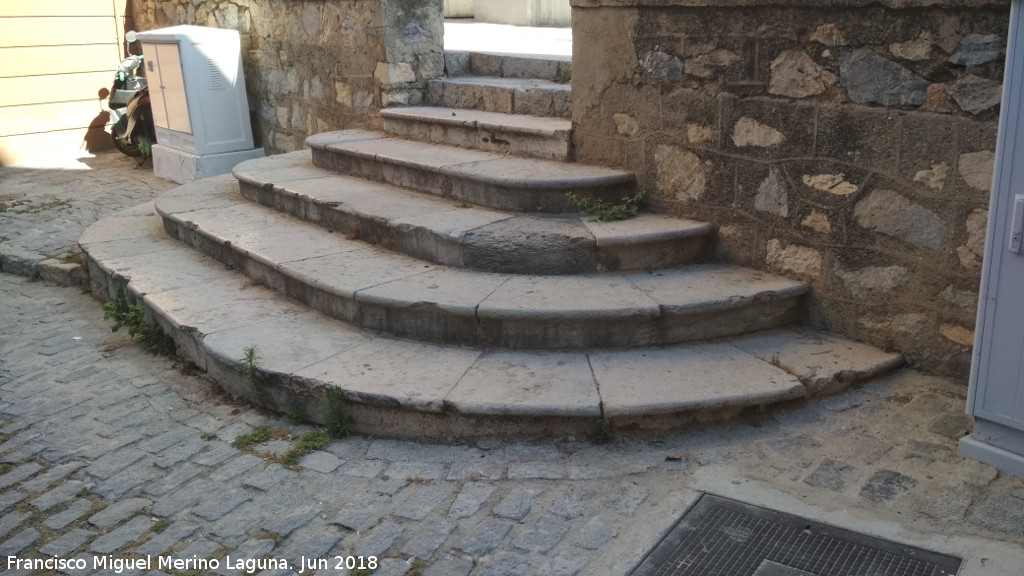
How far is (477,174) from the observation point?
4.43 m

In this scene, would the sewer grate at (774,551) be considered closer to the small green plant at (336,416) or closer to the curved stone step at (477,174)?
the small green plant at (336,416)

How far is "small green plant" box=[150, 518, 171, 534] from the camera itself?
9.18 ft

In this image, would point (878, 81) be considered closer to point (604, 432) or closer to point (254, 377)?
point (604, 432)

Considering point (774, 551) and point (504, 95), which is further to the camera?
point (504, 95)

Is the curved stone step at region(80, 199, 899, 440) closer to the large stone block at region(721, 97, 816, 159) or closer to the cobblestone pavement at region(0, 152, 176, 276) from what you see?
the large stone block at region(721, 97, 816, 159)

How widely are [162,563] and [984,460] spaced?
259 cm

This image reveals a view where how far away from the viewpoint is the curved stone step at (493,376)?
3166 mm

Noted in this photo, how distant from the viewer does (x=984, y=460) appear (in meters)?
2.79

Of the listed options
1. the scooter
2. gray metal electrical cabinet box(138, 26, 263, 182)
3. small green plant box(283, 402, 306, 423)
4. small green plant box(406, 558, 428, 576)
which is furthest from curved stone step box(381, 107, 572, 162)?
the scooter

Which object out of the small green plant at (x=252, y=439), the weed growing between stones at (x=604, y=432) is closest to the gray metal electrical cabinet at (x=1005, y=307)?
the weed growing between stones at (x=604, y=432)

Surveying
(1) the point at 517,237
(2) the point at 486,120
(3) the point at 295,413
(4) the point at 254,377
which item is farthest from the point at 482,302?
(2) the point at 486,120

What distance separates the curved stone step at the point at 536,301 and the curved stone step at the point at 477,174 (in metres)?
0.53

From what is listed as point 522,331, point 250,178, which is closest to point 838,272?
point 522,331

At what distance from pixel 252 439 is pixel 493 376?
95 centimetres
